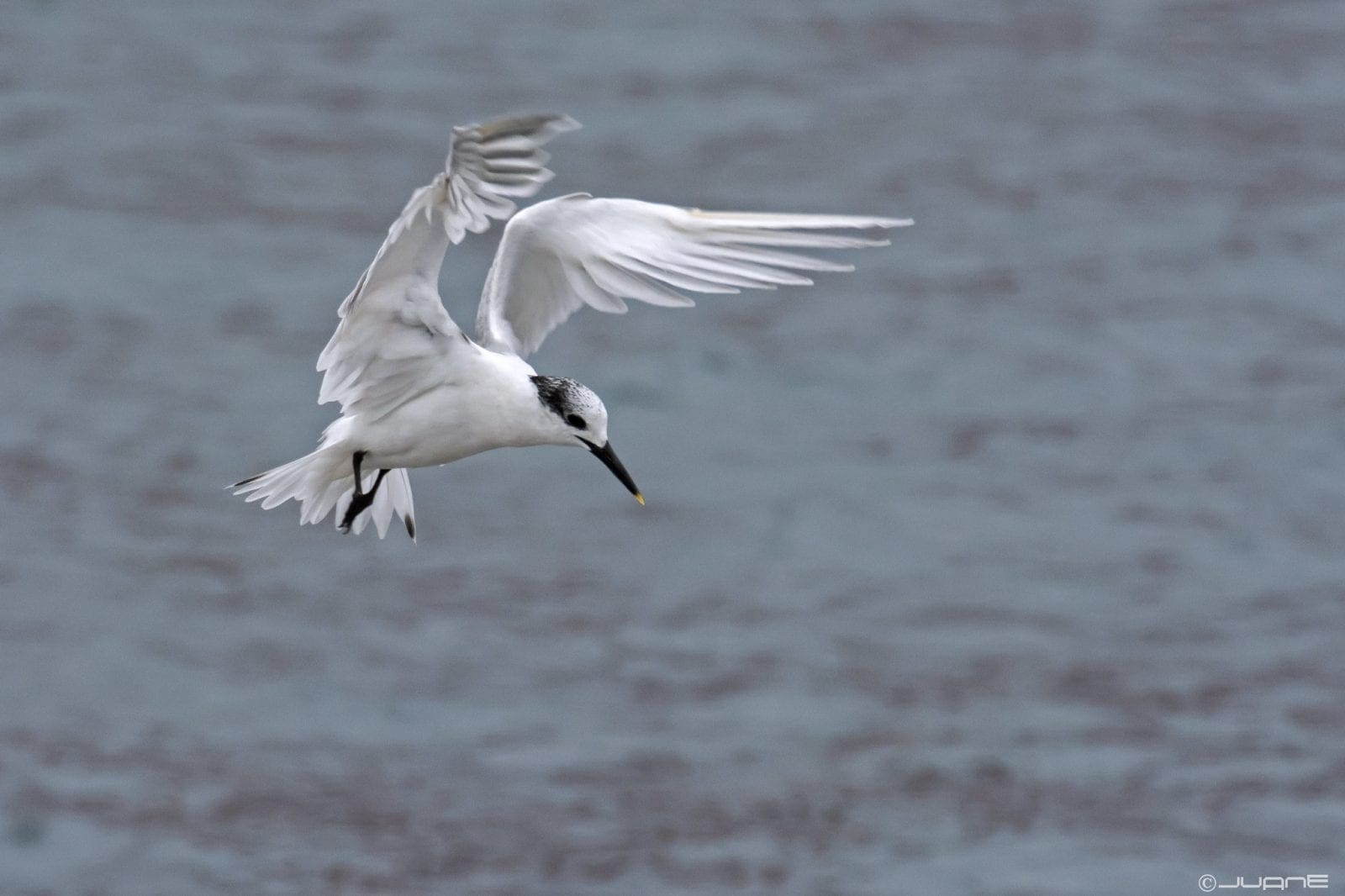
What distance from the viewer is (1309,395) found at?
19.3m

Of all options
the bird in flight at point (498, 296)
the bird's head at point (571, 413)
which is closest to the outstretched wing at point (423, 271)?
the bird in flight at point (498, 296)

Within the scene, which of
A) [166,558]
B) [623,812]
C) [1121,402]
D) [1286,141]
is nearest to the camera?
[623,812]

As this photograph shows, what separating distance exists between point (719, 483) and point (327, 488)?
9415 millimetres

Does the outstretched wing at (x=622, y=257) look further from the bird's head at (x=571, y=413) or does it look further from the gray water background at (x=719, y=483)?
the gray water background at (x=719, y=483)

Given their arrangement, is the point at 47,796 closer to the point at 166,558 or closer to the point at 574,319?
the point at 166,558

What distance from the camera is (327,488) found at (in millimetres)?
9266

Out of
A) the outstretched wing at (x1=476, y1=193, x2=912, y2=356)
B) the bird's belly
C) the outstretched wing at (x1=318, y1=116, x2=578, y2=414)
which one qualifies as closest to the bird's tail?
the bird's belly

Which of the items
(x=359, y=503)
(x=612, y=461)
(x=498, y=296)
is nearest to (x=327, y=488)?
(x=359, y=503)

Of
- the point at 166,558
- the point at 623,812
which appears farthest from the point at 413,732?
the point at 166,558

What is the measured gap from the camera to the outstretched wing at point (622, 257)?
25.4 ft

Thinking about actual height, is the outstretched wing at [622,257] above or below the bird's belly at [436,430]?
above

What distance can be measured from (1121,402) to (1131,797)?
469 cm

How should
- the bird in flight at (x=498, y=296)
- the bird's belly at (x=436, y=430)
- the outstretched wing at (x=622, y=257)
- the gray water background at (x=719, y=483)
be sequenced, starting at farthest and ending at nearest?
the gray water background at (x=719, y=483), the bird's belly at (x=436, y=430), the outstretched wing at (x=622, y=257), the bird in flight at (x=498, y=296)

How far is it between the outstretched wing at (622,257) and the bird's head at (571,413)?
39 cm
